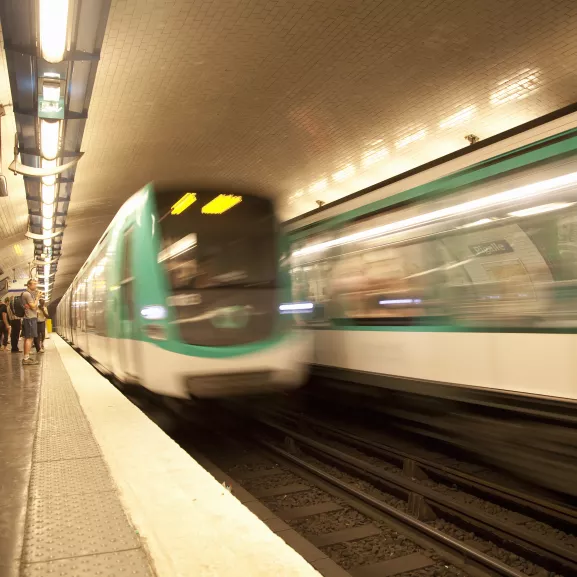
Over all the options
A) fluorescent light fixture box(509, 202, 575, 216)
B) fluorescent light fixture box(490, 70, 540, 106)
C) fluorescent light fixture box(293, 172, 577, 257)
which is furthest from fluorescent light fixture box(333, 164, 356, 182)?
fluorescent light fixture box(509, 202, 575, 216)

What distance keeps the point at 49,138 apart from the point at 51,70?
1.54 metres

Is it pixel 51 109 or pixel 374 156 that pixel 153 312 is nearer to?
pixel 51 109

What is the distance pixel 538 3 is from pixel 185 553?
621cm

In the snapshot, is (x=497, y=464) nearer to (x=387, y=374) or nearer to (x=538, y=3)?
(x=387, y=374)

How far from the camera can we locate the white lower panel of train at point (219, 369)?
6172 millimetres

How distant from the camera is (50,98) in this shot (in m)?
7.12

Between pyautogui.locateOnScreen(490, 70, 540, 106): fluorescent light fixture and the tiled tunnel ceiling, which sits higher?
the tiled tunnel ceiling

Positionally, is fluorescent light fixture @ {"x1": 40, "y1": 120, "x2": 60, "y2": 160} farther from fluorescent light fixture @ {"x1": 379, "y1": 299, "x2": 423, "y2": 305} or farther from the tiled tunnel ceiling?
fluorescent light fixture @ {"x1": 379, "y1": 299, "x2": 423, "y2": 305}

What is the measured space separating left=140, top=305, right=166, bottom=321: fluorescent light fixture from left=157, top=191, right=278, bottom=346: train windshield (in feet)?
0.50

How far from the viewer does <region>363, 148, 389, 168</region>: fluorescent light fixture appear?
1053cm

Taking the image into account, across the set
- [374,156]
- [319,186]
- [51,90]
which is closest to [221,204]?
[51,90]

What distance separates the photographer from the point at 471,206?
222 inches

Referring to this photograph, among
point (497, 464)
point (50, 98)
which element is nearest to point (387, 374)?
point (497, 464)

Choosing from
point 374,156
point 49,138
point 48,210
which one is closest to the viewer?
point 49,138
